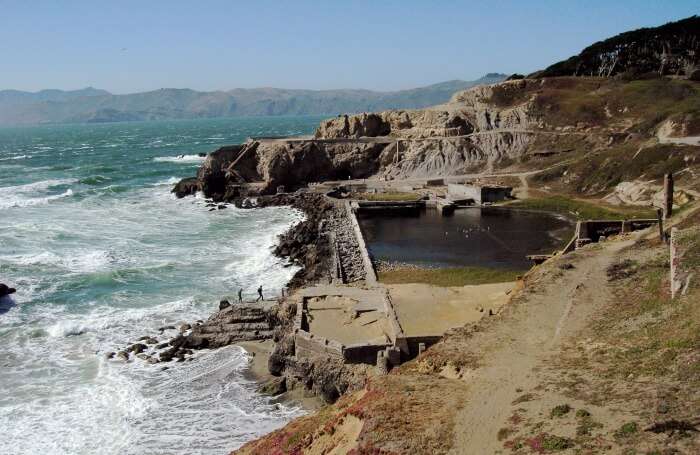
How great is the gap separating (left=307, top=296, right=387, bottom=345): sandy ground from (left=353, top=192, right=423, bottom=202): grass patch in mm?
29911

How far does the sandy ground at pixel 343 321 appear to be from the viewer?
2342 cm

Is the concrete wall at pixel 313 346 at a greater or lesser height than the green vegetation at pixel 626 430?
lesser

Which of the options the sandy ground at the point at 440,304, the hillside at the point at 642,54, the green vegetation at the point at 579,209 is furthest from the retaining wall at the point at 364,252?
the hillside at the point at 642,54

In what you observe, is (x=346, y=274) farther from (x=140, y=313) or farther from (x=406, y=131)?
(x=406, y=131)

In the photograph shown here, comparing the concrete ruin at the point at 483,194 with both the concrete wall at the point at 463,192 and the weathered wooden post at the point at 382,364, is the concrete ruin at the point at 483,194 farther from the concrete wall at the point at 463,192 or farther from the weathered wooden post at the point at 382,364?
the weathered wooden post at the point at 382,364

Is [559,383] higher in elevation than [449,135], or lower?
lower

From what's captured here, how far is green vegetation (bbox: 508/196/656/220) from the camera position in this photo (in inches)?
1730

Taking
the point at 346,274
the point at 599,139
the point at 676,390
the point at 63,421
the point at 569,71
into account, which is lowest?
the point at 63,421

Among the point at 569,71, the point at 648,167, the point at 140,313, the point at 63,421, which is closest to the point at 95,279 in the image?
the point at 140,313

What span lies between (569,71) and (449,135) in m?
33.3

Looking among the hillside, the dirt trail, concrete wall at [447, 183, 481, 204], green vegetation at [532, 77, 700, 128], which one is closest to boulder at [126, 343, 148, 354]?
the dirt trail

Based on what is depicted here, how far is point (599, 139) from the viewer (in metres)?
63.3

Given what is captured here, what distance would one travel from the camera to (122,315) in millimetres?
31406

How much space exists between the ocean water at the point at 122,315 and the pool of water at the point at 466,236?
7.16 metres
